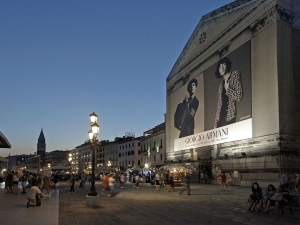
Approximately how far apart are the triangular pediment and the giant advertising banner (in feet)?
Answer: 11.4

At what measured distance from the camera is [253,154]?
33312 millimetres

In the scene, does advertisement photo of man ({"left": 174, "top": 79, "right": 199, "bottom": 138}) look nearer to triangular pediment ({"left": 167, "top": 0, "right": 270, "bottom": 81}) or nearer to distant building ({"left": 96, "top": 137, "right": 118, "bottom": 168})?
triangular pediment ({"left": 167, "top": 0, "right": 270, "bottom": 81})

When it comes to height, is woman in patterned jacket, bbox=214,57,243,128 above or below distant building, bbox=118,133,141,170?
above

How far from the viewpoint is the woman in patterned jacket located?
37.1 m

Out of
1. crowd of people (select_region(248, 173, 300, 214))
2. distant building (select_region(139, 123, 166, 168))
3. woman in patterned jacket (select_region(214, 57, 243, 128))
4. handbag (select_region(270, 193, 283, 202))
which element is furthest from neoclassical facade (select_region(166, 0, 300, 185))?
distant building (select_region(139, 123, 166, 168))

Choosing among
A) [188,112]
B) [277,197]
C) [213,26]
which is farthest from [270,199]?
[213,26]

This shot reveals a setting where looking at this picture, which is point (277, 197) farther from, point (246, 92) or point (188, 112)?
point (188, 112)

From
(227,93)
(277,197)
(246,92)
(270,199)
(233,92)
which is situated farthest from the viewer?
(227,93)

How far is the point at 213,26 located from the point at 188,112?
11977 mm

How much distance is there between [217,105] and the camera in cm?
4066

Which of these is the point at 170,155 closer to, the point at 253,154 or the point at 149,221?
the point at 253,154

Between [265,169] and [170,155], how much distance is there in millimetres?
23717

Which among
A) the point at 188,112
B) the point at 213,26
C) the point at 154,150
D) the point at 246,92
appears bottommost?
the point at 154,150

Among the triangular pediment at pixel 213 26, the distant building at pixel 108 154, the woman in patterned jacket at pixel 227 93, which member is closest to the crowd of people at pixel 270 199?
the woman in patterned jacket at pixel 227 93
